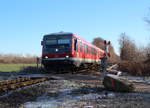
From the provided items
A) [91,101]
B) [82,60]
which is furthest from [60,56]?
[91,101]

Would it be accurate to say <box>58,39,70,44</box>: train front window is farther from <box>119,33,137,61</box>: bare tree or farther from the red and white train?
<box>119,33,137,61</box>: bare tree

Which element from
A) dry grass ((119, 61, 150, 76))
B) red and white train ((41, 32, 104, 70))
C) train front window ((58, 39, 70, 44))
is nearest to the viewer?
red and white train ((41, 32, 104, 70))

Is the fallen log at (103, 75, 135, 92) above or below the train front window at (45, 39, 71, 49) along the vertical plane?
below

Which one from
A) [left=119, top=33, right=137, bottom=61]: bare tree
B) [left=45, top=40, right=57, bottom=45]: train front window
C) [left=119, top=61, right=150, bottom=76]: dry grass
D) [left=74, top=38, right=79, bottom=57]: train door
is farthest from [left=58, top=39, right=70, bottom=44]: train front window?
[left=119, top=33, right=137, bottom=61]: bare tree

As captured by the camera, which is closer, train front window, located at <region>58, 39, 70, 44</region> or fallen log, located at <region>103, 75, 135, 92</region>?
fallen log, located at <region>103, 75, 135, 92</region>

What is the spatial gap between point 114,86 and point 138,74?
A: 14.6 m

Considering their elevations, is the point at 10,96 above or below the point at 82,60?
below

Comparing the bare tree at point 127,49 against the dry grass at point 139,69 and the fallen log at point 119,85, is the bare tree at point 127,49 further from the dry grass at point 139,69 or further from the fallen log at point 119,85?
the fallen log at point 119,85

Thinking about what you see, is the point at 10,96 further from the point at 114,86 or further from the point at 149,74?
the point at 149,74

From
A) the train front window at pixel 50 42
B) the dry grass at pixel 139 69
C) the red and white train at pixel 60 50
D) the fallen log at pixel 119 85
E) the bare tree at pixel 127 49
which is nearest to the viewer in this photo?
the fallen log at pixel 119 85

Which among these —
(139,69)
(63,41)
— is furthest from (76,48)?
(139,69)

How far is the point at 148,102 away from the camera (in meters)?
8.77

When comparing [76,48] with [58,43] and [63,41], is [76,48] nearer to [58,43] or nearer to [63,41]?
[63,41]

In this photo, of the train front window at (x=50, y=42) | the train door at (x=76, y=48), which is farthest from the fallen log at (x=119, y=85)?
the train front window at (x=50, y=42)
